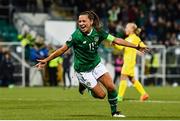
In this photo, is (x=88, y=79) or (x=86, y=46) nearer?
(x=86, y=46)

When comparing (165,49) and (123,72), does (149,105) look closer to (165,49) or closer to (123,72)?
(123,72)

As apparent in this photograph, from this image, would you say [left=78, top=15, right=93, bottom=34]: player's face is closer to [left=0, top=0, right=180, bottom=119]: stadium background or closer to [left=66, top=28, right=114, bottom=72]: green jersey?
[left=66, top=28, right=114, bottom=72]: green jersey

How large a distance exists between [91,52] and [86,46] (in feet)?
0.62

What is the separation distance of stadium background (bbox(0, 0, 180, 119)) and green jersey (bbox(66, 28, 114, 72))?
66.9ft

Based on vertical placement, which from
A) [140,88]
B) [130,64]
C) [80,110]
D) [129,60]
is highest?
[129,60]

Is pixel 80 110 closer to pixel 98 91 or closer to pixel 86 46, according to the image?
pixel 98 91

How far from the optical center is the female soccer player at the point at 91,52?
1562cm

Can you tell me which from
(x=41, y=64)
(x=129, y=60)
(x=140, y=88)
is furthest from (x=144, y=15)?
(x=41, y=64)

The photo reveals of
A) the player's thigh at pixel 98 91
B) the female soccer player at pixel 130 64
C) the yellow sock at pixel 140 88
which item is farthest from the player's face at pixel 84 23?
the yellow sock at pixel 140 88

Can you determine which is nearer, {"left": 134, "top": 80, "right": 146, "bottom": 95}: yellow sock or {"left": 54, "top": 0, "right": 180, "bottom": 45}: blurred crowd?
{"left": 134, "top": 80, "right": 146, "bottom": 95}: yellow sock

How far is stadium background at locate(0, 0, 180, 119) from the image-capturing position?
125 feet

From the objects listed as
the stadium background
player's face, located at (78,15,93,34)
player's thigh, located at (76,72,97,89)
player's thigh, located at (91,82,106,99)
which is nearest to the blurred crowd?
the stadium background

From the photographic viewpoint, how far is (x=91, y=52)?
15.8 meters

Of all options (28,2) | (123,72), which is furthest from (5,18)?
(123,72)
